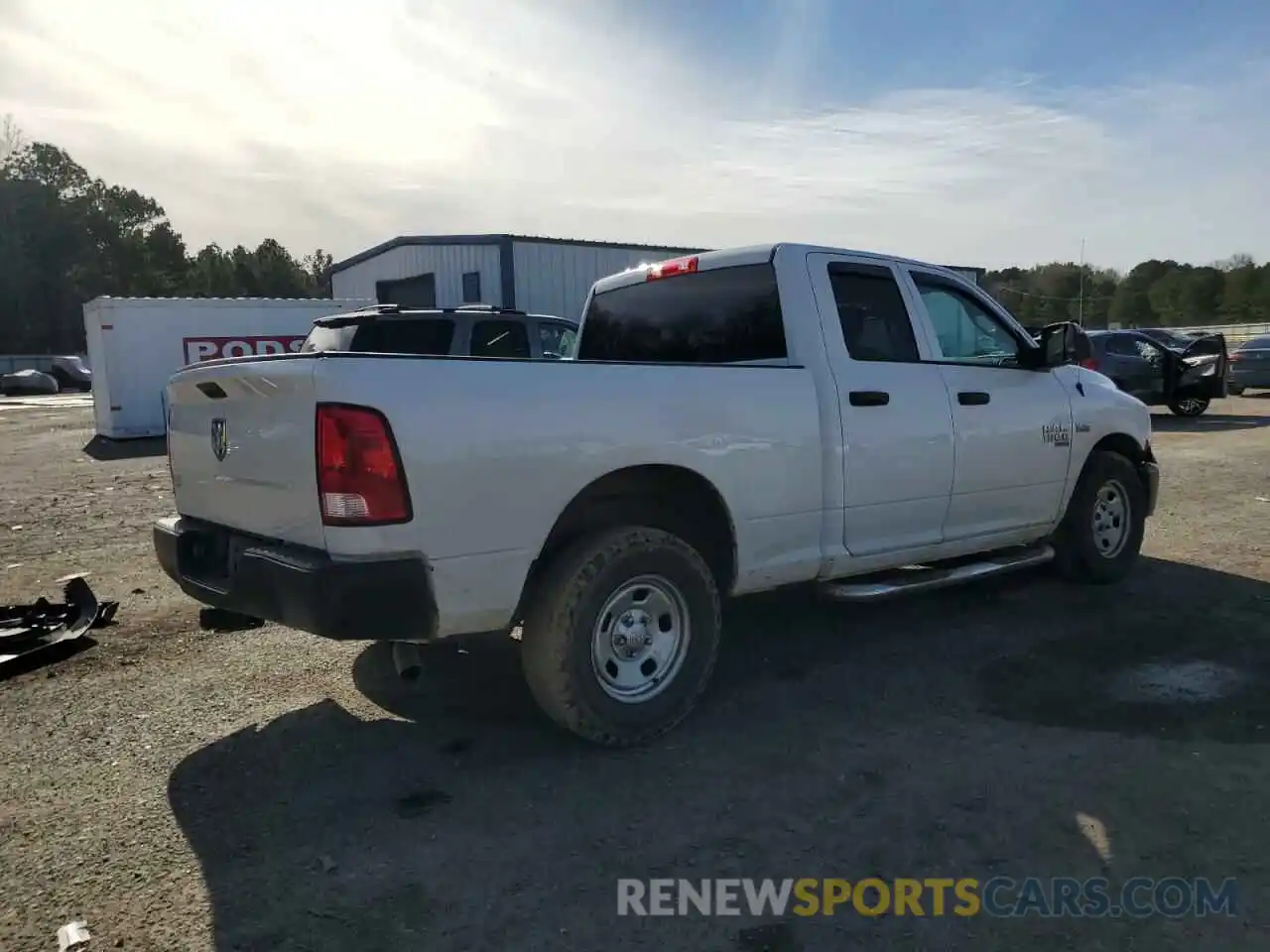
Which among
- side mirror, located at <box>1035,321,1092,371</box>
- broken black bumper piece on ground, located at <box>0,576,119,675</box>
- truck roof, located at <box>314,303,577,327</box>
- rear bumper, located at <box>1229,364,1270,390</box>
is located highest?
truck roof, located at <box>314,303,577,327</box>

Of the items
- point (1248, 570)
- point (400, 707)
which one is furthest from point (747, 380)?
point (1248, 570)

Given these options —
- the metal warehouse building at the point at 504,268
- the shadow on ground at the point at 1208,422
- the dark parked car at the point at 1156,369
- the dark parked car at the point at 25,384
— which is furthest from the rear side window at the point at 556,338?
the dark parked car at the point at 25,384

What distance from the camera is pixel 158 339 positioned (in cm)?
1745

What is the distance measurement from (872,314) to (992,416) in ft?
3.11

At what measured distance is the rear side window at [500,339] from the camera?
10.0 meters

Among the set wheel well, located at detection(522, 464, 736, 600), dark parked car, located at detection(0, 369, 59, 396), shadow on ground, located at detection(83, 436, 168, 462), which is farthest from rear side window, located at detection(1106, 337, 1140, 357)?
dark parked car, located at detection(0, 369, 59, 396)

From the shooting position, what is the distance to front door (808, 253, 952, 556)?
439 cm

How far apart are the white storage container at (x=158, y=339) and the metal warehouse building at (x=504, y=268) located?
3480 millimetres

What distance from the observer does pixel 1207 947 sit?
244 cm

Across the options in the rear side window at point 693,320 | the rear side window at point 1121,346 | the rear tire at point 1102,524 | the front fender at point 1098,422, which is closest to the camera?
the rear side window at point 693,320

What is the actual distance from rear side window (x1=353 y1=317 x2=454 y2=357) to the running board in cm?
598

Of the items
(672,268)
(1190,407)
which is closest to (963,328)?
(672,268)

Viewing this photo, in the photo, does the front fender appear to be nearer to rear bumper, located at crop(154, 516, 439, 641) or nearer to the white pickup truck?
the white pickup truck

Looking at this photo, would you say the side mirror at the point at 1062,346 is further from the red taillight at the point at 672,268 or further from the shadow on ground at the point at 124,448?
the shadow on ground at the point at 124,448
